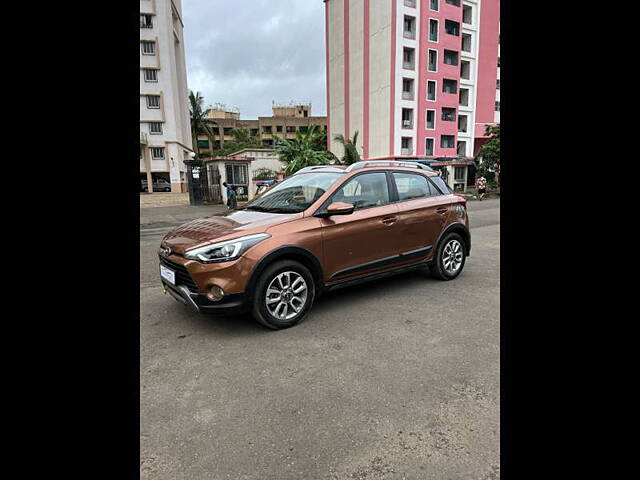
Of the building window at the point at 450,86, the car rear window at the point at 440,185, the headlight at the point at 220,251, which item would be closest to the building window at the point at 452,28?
the building window at the point at 450,86

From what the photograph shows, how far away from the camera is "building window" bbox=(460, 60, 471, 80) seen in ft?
120

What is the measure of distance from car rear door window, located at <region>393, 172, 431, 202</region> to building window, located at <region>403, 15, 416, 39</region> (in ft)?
105

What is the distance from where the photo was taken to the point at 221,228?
3.94 m

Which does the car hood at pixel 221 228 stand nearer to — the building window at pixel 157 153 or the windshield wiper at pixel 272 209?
the windshield wiper at pixel 272 209

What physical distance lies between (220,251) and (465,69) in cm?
4033

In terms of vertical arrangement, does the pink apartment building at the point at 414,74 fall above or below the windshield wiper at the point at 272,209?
above

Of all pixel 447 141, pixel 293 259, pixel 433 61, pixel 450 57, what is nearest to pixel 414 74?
pixel 433 61

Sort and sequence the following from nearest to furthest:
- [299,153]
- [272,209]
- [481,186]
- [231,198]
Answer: [272,209], [231,198], [299,153], [481,186]

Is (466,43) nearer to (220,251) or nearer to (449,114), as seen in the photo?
(449,114)

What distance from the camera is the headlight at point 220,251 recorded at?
11.7ft

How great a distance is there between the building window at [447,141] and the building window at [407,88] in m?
4.98

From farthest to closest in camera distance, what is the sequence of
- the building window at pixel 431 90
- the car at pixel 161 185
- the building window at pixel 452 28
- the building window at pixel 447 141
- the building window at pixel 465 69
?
the car at pixel 161 185, the building window at pixel 465 69, the building window at pixel 447 141, the building window at pixel 452 28, the building window at pixel 431 90

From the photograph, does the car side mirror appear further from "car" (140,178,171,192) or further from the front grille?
"car" (140,178,171,192)
